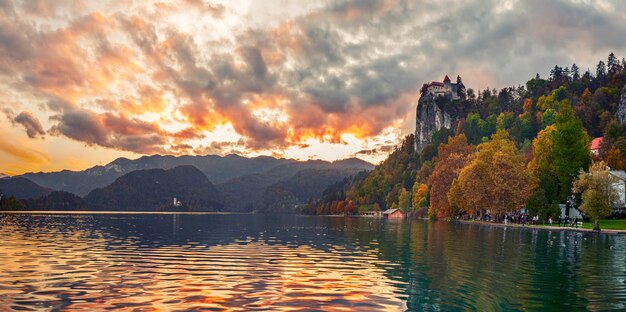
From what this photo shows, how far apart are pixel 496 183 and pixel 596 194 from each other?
1151 inches

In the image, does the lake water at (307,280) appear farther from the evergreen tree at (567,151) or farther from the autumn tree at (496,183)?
the evergreen tree at (567,151)

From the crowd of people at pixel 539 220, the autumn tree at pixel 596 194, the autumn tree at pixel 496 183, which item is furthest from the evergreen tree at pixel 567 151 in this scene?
the autumn tree at pixel 596 194

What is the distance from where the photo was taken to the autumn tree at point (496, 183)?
11988 cm

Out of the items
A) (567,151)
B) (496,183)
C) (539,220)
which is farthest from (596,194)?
(567,151)

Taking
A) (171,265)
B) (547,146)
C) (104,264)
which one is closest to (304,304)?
(171,265)

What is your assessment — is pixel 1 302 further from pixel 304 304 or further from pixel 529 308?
pixel 529 308

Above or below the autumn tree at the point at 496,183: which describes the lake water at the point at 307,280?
below

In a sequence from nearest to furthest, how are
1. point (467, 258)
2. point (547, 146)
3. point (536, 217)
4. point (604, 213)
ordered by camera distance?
point (467, 258), point (604, 213), point (536, 217), point (547, 146)

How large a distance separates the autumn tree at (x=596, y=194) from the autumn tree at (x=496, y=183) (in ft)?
57.0

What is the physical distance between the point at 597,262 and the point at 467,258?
9954 mm

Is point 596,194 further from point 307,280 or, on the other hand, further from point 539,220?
point 307,280

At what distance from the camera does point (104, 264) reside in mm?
37500

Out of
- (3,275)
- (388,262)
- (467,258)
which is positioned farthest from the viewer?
(467,258)

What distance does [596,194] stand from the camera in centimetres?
9288
